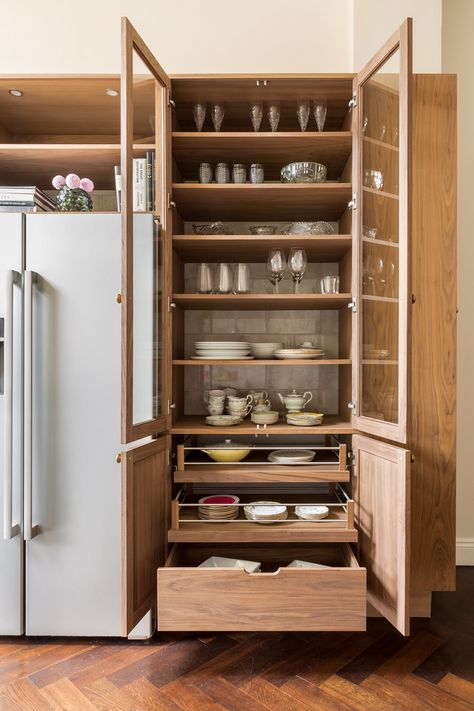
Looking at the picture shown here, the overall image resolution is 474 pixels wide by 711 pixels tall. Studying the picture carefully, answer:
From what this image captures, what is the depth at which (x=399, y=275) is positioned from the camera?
153cm

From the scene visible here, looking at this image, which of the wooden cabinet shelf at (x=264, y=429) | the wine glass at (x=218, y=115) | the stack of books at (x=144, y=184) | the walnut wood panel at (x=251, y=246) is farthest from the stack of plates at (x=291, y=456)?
the wine glass at (x=218, y=115)

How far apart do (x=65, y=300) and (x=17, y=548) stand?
3.13 ft

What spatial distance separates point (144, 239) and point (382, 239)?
34.4 inches

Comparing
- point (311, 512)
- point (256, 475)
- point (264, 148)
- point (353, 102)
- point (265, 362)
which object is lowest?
point (311, 512)

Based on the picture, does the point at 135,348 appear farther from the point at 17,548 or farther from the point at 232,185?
the point at 17,548

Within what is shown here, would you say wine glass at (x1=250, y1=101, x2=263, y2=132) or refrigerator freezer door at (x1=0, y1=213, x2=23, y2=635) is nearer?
refrigerator freezer door at (x1=0, y1=213, x2=23, y2=635)

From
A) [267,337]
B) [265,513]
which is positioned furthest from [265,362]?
[265,513]

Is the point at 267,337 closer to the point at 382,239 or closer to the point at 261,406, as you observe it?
the point at 261,406

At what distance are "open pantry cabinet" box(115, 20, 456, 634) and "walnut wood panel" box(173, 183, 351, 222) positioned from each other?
0.01 meters

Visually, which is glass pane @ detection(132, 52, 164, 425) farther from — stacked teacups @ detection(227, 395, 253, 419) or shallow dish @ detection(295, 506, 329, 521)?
shallow dish @ detection(295, 506, 329, 521)

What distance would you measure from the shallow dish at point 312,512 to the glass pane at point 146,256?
0.69 m

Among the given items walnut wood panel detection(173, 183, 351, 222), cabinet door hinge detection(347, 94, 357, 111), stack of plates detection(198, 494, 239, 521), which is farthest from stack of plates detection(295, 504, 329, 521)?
cabinet door hinge detection(347, 94, 357, 111)

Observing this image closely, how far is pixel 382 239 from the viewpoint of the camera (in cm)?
165

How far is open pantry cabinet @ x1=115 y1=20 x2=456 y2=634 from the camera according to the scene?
1.48 meters
